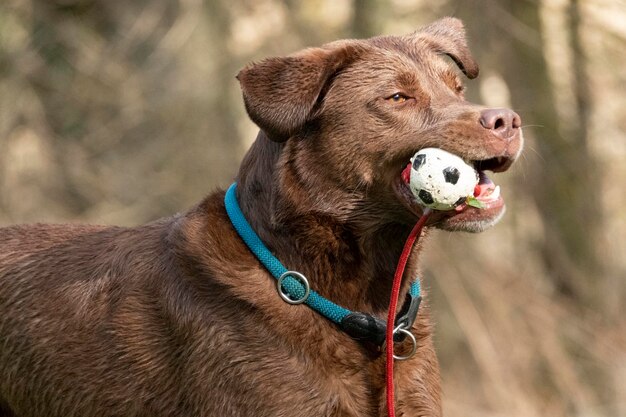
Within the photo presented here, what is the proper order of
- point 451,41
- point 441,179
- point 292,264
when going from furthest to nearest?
point 451,41 < point 292,264 < point 441,179

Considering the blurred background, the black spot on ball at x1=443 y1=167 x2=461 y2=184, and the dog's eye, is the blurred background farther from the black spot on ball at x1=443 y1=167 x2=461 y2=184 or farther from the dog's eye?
the black spot on ball at x1=443 y1=167 x2=461 y2=184

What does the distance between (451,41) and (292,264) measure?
4.95 ft

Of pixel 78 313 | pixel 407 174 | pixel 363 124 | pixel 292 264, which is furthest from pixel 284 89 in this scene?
pixel 78 313

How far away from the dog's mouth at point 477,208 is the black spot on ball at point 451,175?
125mm

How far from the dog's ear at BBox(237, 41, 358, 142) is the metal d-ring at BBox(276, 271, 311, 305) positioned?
577 mm

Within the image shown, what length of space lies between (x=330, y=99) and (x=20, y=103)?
28.7 ft

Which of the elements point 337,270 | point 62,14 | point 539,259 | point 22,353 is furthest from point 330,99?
point 62,14

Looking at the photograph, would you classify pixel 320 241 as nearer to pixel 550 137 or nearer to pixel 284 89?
pixel 284 89

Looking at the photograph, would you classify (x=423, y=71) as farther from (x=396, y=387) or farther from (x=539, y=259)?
(x=539, y=259)

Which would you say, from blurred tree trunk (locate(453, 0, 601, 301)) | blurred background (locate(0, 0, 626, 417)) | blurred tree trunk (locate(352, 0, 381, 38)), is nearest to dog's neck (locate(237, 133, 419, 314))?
blurred background (locate(0, 0, 626, 417))

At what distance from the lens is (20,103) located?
12891 millimetres

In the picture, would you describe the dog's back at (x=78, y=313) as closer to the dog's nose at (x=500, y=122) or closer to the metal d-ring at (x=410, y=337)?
the metal d-ring at (x=410, y=337)

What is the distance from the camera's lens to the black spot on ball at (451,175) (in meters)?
4.41

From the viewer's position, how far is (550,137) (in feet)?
38.5
